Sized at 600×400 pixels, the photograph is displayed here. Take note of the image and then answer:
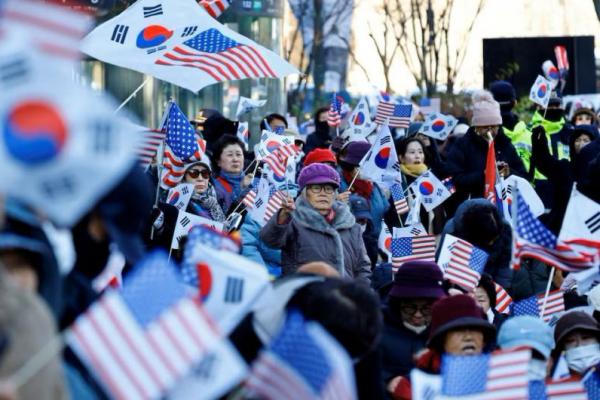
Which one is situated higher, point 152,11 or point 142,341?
point 152,11

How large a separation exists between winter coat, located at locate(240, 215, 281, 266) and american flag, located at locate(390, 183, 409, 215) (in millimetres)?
3464

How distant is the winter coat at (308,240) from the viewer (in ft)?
38.2

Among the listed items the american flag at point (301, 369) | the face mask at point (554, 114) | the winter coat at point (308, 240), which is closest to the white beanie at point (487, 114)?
the winter coat at point (308, 240)

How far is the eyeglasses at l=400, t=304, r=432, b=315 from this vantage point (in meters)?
9.34

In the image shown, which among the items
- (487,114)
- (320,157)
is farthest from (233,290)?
(487,114)

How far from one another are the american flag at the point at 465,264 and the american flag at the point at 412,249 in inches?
32.8

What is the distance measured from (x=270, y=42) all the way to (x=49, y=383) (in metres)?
26.1

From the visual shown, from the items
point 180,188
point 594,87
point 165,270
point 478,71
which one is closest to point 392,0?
point 478,71

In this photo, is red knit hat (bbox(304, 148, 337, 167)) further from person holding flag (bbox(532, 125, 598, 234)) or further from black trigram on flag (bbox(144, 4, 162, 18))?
person holding flag (bbox(532, 125, 598, 234))

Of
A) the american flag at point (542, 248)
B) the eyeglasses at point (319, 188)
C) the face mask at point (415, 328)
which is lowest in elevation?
the face mask at point (415, 328)

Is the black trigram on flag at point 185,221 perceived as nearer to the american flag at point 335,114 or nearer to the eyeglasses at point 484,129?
the eyeglasses at point 484,129

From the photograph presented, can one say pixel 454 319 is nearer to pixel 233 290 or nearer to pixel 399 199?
pixel 233 290

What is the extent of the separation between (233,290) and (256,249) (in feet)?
19.2

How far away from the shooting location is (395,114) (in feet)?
64.4
